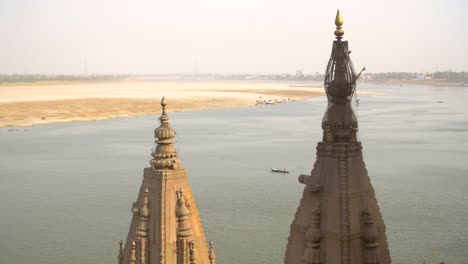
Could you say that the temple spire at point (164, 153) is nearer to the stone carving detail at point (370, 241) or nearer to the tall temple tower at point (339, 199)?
the tall temple tower at point (339, 199)

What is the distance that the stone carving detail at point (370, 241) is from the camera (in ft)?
23.1

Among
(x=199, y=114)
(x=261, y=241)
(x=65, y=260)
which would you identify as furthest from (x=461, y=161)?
(x=199, y=114)

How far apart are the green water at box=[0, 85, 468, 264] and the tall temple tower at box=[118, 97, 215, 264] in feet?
64.8

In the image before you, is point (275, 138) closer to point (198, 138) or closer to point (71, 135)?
point (198, 138)

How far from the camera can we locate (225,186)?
45219 millimetres

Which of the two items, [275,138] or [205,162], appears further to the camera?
[275,138]

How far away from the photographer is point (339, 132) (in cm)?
745

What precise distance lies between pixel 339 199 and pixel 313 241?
66cm

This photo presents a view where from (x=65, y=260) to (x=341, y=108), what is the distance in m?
26.2

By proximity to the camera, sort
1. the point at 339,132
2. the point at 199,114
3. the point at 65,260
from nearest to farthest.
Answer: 1. the point at 339,132
2. the point at 65,260
3. the point at 199,114

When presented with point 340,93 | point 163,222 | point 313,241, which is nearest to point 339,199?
point 313,241

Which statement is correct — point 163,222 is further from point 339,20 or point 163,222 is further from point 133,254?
point 339,20

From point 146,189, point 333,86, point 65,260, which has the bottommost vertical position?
point 65,260

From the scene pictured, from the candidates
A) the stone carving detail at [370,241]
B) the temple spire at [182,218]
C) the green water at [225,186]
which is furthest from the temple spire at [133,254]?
the green water at [225,186]
